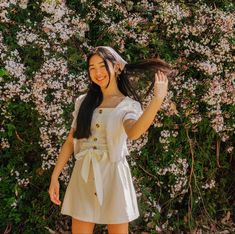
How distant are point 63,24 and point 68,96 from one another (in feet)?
1.95

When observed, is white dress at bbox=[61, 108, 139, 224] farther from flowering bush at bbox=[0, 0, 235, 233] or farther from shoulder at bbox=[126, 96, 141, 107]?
flowering bush at bbox=[0, 0, 235, 233]

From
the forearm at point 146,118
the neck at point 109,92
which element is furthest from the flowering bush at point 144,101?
the forearm at point 146,118

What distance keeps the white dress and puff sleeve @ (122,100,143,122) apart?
0.11 m

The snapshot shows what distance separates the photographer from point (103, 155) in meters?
2.81

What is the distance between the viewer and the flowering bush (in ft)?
12.5

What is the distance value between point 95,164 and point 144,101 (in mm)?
1176

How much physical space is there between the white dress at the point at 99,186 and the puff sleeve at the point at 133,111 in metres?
0.11

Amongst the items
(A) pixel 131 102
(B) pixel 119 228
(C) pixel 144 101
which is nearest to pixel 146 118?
(A) pixel 131 102

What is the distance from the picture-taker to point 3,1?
12.8ft

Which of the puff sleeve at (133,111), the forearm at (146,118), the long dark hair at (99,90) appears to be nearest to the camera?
the forearm at (146,118)

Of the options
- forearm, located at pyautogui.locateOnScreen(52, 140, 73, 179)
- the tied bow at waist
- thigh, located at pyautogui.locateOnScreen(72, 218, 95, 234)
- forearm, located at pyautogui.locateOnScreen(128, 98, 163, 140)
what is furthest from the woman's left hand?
thigh, located at pyautogui.locateOnScreen(72, 218, 95, 234)

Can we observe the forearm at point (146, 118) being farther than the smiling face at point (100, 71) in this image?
No

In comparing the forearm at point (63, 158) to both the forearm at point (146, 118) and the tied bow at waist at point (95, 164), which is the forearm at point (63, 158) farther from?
the forearm at point (146, 118)

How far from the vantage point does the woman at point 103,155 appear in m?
2.75
